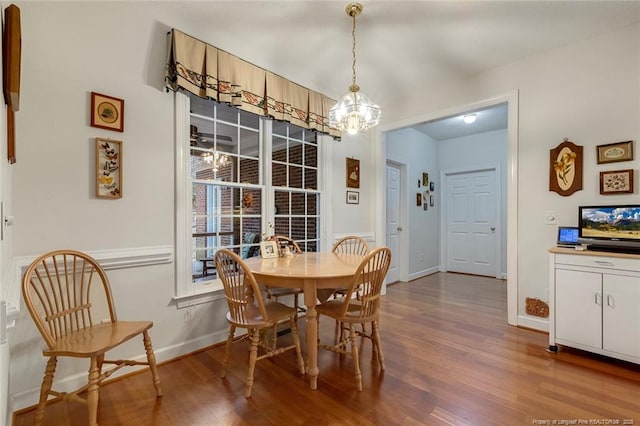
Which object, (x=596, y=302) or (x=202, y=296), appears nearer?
(x=596, y=302)

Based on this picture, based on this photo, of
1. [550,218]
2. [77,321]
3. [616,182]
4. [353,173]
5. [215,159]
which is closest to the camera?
[77,321]

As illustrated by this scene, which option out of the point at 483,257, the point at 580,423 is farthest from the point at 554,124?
the point at 483,257

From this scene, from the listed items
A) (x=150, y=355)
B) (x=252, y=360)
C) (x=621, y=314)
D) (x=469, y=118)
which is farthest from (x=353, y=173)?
(x=150, y=355)

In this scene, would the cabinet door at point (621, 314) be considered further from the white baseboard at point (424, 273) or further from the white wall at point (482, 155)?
the white wall at point (482, 155)

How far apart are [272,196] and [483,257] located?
4360 mm

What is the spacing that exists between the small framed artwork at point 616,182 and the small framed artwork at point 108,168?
387 centimetres

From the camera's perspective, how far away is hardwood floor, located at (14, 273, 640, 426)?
1670mm

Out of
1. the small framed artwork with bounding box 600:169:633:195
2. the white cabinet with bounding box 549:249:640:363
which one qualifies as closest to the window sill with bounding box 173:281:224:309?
the white cabinet with bounding box 549:249:640:363

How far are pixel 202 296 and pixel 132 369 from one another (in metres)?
0.67

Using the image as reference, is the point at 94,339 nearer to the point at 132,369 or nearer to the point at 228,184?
the point at 132,369

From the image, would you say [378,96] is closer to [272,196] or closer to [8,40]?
[272,196]

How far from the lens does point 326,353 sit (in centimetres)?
245

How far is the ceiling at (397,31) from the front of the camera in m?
2.32

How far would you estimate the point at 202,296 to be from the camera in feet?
8.34
